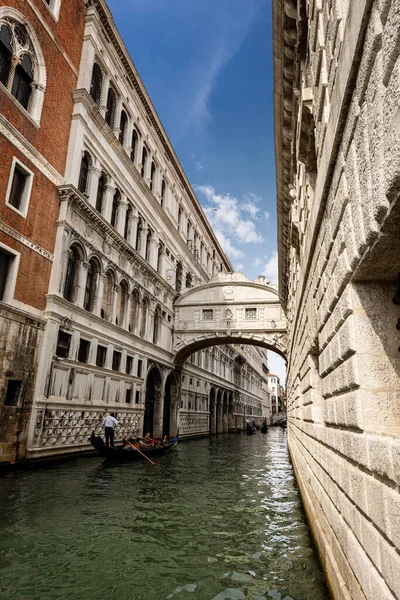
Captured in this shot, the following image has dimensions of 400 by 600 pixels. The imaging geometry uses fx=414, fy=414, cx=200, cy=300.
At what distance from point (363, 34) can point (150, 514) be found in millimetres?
6299

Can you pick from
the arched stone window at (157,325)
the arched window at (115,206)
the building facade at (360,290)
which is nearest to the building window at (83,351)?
the arched window at (115,206)

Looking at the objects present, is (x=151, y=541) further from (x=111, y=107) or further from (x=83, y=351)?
(x=111, y=107)

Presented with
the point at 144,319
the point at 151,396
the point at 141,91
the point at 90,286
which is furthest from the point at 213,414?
the point at 141,91

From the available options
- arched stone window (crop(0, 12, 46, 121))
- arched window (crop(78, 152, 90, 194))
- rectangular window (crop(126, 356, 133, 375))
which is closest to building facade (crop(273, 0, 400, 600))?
arched stone window (crop(0, 12, 46, 121))

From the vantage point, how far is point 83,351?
13.1 metres

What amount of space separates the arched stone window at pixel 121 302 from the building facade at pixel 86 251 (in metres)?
0.06

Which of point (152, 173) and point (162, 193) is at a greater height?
point (152, 173)

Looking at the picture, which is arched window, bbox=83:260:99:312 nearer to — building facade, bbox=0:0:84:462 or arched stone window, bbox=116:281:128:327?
arched stone window, bbox=116:281:128:327

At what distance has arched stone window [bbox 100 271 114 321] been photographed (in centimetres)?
1475

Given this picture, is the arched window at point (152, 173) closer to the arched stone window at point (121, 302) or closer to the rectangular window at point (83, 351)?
the arched stone window at point (121, 302)

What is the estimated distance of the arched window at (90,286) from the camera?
13.8 metres

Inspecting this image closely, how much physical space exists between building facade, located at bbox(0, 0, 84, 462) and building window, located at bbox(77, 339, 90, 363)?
2081 millimetres

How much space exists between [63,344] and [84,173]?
5953mm

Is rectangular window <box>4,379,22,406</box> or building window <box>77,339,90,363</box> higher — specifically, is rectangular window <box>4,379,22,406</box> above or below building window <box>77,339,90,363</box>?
below
